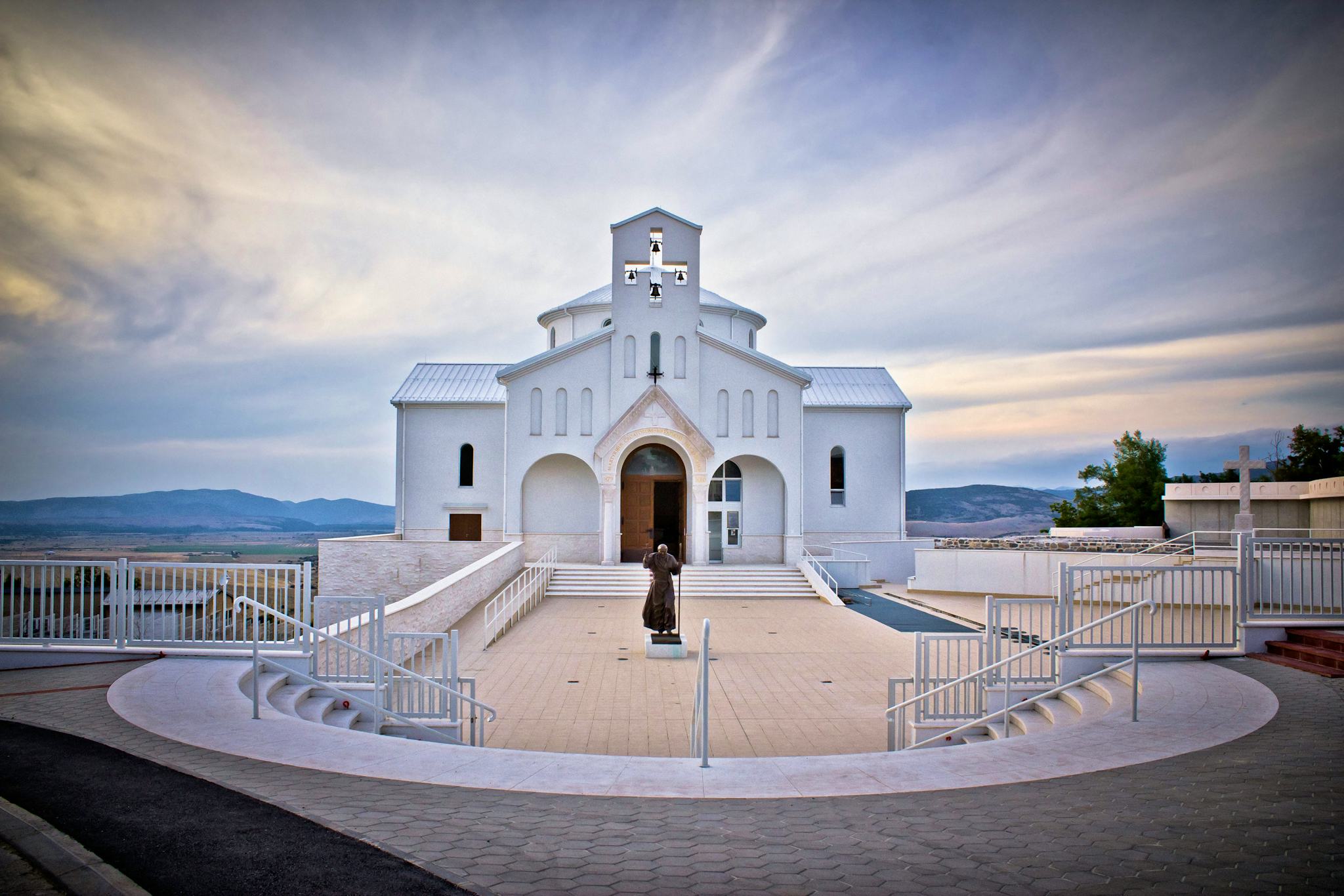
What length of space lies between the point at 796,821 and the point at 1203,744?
430cm

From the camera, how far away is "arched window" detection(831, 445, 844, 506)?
1275 inches

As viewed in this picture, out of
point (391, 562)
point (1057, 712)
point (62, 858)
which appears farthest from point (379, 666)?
point (391, 562)

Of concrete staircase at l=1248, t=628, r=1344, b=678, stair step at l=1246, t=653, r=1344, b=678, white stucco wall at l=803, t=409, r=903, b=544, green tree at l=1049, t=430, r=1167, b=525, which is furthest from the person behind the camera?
green tree at l=1049, t=430, r=1167, b=525

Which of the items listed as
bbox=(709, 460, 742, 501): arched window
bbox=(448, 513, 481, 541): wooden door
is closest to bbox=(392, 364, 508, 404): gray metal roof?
bbox=(448, 513, 481, 541): wooden door

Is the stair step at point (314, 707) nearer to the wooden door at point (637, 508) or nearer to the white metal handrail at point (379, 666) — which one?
the white metal handrail at point (379, 666)

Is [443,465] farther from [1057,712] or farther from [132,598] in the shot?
[1057,712]

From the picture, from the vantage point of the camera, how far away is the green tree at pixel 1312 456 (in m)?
37.6

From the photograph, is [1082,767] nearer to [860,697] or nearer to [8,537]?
[860,697]

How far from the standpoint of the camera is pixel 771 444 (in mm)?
28484

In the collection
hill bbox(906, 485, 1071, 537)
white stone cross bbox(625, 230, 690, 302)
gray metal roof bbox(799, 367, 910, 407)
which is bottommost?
hill bbox(906, 485, 1071, 537)

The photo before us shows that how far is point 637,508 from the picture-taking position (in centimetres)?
2909

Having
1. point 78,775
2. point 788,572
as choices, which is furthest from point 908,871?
point 788,572

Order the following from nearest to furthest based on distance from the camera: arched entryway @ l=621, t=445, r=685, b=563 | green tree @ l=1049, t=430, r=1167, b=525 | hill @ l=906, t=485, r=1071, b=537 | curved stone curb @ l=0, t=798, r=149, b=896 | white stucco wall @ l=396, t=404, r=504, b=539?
curved stone curb @ l=0, t=798, r=149, b=896, arched entryway @ l=621, t=445, r=685, b=563, white stucco wall @ l=396, t=404, r=504, b=539, green tree @ l=1049, t=430, r=1167, b=525, hill @ l=906, t=485, r=1071, b=537

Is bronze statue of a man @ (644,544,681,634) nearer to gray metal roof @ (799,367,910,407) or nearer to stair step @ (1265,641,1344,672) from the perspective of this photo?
stair step @ (1265,641,1344,672)
